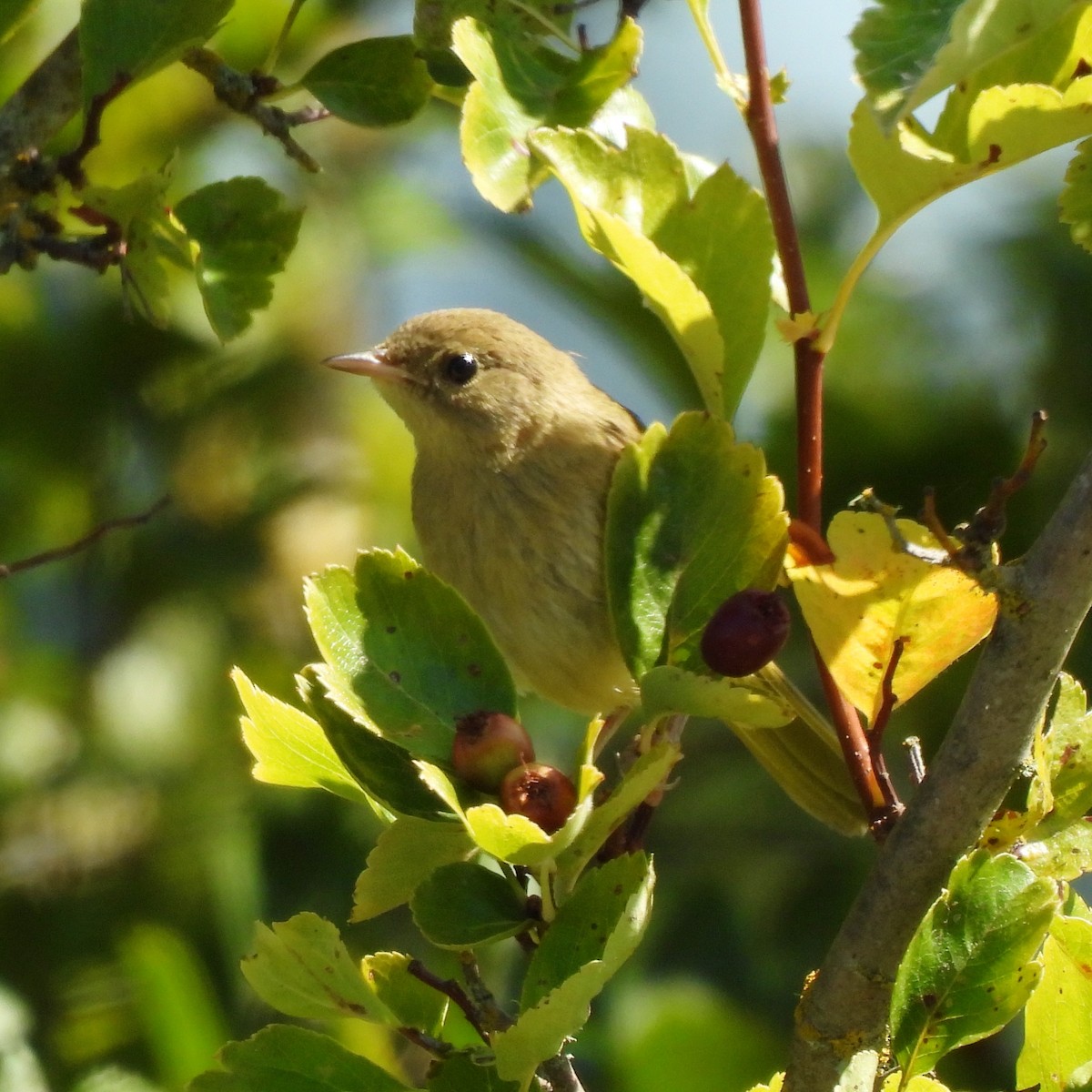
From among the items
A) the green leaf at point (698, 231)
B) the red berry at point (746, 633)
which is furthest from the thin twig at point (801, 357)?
the red berry at point (746, 633)

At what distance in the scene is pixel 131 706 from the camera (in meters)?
3.92

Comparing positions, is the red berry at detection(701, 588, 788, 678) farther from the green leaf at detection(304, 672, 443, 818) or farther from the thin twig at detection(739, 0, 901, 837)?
the green leaf at detection(304, 672, 443, 818)

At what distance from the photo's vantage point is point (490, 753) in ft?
5.49

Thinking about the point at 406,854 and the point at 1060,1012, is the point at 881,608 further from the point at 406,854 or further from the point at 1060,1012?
the point at 406,854

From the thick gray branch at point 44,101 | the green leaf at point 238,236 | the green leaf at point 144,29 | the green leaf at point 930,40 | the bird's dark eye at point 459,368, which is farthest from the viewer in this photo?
the bird's dark eye at point 459,368

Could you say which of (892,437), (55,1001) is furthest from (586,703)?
(55,1001)

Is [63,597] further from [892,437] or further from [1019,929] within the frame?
[1019,929]

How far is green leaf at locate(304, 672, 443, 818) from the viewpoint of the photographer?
173 cm

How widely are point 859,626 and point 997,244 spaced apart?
8.75ft

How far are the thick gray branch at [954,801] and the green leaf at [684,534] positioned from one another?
269 millimetres

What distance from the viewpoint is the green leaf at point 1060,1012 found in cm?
173

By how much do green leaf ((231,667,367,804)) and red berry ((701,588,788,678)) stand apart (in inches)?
18.0

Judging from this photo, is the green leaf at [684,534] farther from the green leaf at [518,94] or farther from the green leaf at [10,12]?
the green leaf at [10,12]

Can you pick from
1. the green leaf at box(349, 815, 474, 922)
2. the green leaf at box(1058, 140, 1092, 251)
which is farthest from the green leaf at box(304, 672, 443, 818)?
the green leaf at box(1058, 140, 1092, 251)
